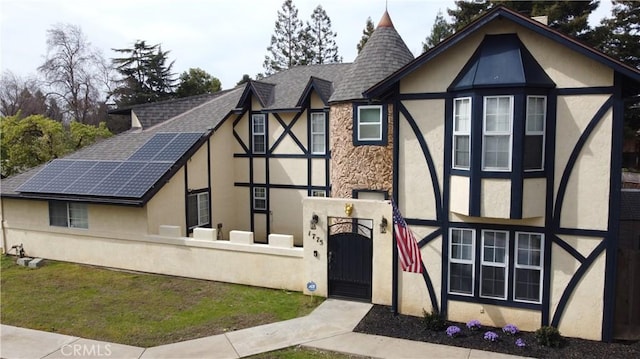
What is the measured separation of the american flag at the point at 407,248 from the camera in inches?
420

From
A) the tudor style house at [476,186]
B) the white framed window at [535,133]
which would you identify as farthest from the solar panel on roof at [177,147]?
the white framed window at [535,133]

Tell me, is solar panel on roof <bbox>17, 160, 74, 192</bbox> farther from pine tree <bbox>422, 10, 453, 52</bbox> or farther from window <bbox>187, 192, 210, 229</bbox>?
pine tree <bbox>422, 10, 453, 52</bbox>

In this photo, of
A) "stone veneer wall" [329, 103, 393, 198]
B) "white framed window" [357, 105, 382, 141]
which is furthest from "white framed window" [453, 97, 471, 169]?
"white framed window" [357, 105, 382, 141]

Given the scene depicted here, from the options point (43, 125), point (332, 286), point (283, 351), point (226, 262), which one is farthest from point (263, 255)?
point (43, 125)

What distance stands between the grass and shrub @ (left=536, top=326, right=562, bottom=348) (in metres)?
5.86

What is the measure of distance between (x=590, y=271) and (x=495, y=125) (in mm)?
4119

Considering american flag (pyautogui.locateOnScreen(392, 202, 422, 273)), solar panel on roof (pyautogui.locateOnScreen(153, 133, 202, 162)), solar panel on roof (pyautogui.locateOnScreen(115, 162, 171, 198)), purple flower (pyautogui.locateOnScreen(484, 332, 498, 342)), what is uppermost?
solar panel on roof (pyautogui.locateOnScreen(153, 133, 202, 162))

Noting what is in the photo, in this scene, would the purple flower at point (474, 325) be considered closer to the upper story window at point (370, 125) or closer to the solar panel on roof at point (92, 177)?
the upper story window at point (370, 125)

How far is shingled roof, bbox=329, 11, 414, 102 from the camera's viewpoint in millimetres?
14719

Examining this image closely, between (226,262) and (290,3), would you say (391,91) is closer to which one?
(226,262)

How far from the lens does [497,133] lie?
1009 centimetres

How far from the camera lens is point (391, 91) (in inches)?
459

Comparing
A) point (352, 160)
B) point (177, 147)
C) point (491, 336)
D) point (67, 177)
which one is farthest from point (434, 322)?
point (67, 177)

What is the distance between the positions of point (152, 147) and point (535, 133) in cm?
1492
